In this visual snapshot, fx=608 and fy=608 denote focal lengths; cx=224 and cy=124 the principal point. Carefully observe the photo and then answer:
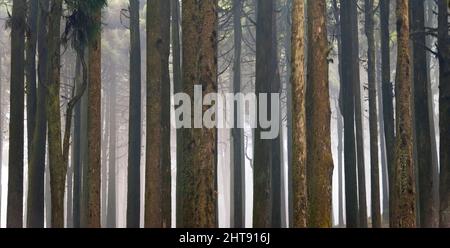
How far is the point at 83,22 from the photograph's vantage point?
1230 cm

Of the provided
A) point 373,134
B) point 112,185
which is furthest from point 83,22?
point 112,185

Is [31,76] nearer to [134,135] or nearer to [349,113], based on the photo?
[134,135]

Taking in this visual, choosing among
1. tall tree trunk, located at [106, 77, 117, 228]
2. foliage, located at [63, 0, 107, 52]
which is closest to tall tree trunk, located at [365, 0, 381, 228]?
foliage, located at [63, 0, 107, 52]

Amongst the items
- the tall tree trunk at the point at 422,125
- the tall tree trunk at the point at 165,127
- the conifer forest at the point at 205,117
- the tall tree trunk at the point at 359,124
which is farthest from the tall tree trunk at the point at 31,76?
the tall tree trunk at the point at 422,125

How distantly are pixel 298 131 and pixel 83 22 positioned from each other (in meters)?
4.88

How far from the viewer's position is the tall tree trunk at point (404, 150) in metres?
11.3

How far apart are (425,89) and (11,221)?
1004 centimetres

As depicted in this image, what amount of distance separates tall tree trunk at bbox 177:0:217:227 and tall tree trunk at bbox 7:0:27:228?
5.83 meters

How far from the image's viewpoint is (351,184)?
15.9 metres

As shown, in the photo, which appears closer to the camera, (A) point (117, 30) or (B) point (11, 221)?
(B) point (11, 221)

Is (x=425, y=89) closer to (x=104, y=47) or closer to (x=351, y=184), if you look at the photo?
(x=351, y=184)

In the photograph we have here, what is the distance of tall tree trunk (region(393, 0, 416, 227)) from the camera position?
446 inches
